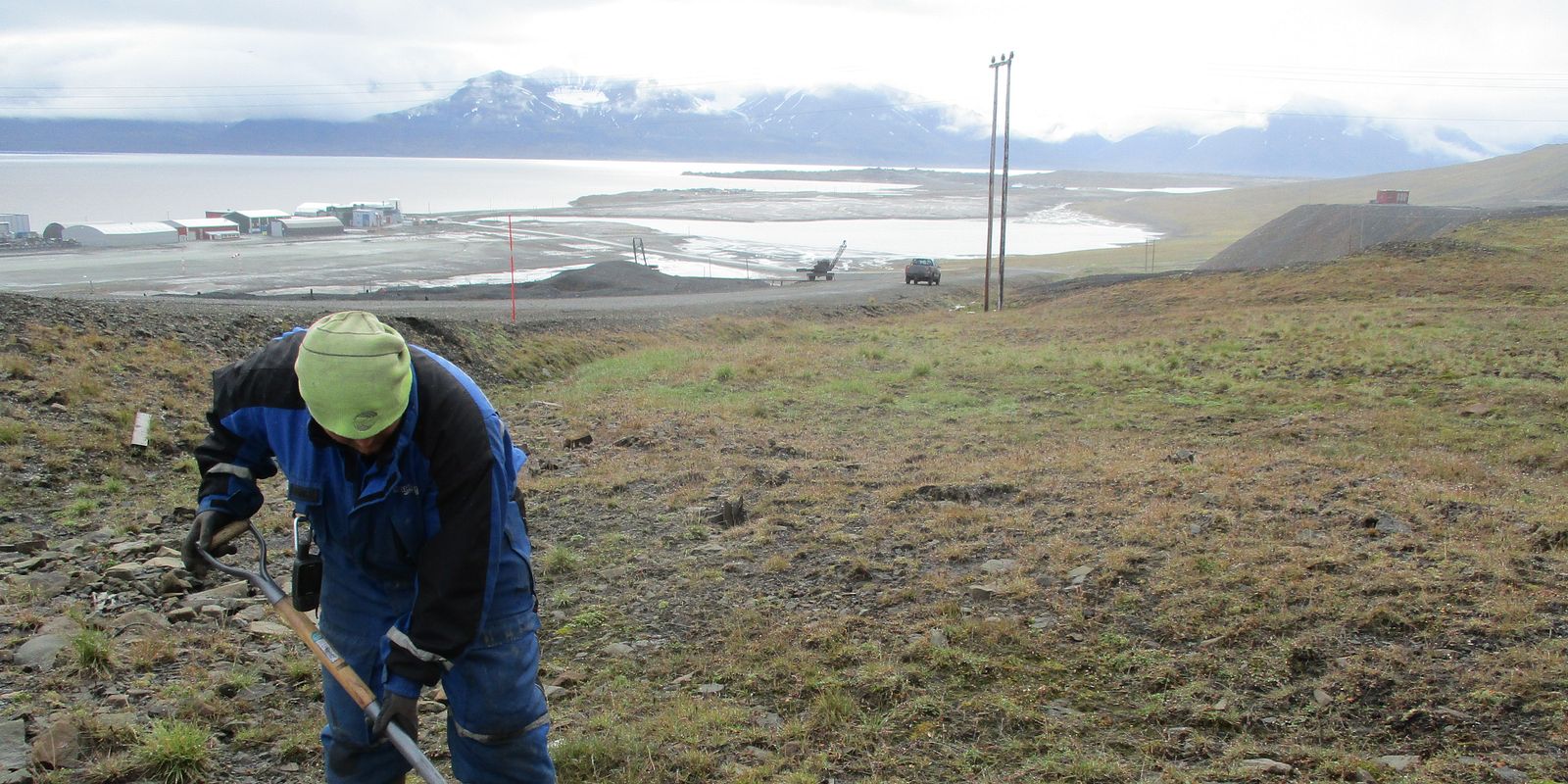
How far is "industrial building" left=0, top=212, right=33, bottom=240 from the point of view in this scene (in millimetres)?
46506

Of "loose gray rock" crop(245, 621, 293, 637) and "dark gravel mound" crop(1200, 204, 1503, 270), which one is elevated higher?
"dark gravel mound" crop(1200, 204, 1503, 270)

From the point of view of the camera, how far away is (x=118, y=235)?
47031 millimetres

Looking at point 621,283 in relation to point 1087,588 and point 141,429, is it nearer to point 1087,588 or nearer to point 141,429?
point 141,429

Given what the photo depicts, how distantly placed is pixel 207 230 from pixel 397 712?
6045 cm

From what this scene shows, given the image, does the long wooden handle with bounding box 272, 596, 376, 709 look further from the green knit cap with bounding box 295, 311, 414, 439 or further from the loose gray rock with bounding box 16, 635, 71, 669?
the loose gray rock with bounding box 16, 635, 71, 669

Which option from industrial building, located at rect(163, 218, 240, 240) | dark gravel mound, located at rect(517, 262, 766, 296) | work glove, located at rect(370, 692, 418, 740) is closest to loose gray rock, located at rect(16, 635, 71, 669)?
work glove, located at rect(370, 692, 418, 740)

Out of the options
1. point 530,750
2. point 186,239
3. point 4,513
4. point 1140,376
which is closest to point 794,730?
point 530,750

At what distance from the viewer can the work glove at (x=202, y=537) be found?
3.07 metres

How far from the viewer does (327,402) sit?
2531 millimetres

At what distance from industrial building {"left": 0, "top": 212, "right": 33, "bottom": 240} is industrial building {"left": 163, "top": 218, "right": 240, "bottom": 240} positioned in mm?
6308

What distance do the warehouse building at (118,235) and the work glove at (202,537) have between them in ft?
170

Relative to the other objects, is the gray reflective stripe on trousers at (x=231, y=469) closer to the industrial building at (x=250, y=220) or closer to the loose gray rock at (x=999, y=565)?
the loose gray rock at (x=999, y=565)

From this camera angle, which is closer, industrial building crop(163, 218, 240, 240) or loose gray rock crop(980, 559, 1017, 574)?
loose gray rock crop(980, 559, 1017, 574)

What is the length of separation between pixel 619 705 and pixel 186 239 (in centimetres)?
5680
